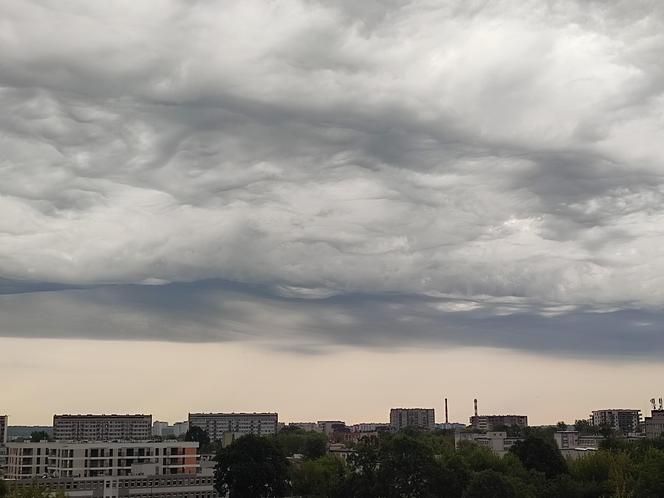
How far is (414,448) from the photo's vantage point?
260 ft

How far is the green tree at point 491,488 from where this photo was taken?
2685 inches

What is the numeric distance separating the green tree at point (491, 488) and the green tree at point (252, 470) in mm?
34060

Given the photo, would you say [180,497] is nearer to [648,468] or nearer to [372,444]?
[372,444]

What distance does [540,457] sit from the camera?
102 m

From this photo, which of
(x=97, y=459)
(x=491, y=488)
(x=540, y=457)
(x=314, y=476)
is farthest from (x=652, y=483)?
(x=97, y=459)

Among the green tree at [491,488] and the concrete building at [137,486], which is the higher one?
the green tree at [491,488]

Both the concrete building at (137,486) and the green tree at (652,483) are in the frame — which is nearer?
the green tree at (652,483)

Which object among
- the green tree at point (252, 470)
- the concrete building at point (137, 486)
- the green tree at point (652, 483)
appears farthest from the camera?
the concrete building at point (137, 486)

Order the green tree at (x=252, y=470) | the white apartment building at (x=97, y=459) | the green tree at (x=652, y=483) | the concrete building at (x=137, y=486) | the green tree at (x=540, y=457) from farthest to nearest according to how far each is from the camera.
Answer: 1. the white apartment building at (x=97, y=459)
2. the green tree at (x=540, y=457)
3. the concrete building at (x=137, y=486)
4. the green tree at (x=252, y=470)
5. the green tree at (x=652, y=483)

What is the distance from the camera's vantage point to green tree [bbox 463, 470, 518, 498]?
2685 inches

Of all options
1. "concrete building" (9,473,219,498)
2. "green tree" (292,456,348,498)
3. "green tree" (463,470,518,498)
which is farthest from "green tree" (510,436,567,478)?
"concrete building" (9,473,219,498)

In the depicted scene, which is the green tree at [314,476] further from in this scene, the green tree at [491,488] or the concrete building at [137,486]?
the green tree at [491,488]

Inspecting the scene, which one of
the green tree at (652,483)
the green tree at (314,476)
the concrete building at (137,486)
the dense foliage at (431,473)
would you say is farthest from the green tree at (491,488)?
the concrete building at (137,486)

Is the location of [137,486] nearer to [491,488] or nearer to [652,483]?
[491,488]
